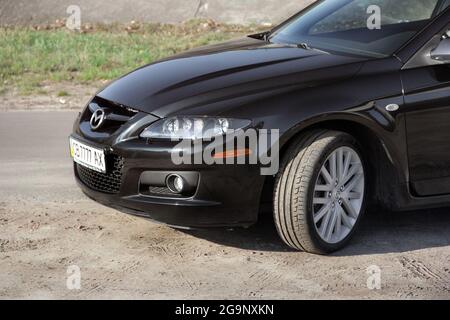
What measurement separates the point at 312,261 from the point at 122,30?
8.40 meters

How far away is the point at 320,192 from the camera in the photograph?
5.00 metres

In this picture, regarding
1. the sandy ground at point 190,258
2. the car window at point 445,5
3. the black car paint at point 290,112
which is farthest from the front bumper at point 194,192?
the car window at point 445,5

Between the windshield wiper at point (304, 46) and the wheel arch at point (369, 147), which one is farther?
the windshield wiper at point (304, 46)

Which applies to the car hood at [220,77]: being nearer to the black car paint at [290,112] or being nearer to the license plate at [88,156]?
the black car paint at [290,112]

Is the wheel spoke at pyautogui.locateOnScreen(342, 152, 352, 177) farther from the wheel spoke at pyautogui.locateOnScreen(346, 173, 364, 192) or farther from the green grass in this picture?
the green grass

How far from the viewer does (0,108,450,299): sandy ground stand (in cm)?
457

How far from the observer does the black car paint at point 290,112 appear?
4.76 m

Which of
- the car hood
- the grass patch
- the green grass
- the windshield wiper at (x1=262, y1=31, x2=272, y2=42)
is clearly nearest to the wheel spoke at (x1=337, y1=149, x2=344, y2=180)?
the car hood

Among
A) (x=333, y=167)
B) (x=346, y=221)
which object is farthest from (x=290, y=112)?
(x=346, y=221)

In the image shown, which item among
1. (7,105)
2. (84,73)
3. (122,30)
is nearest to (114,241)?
(7,105)

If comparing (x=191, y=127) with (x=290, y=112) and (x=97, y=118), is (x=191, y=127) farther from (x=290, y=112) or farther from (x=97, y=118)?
(x=97, y=118)

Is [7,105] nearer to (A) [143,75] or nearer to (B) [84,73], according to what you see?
(B) [84,73]

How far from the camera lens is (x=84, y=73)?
10148 mm

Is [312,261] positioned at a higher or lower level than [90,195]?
lower
